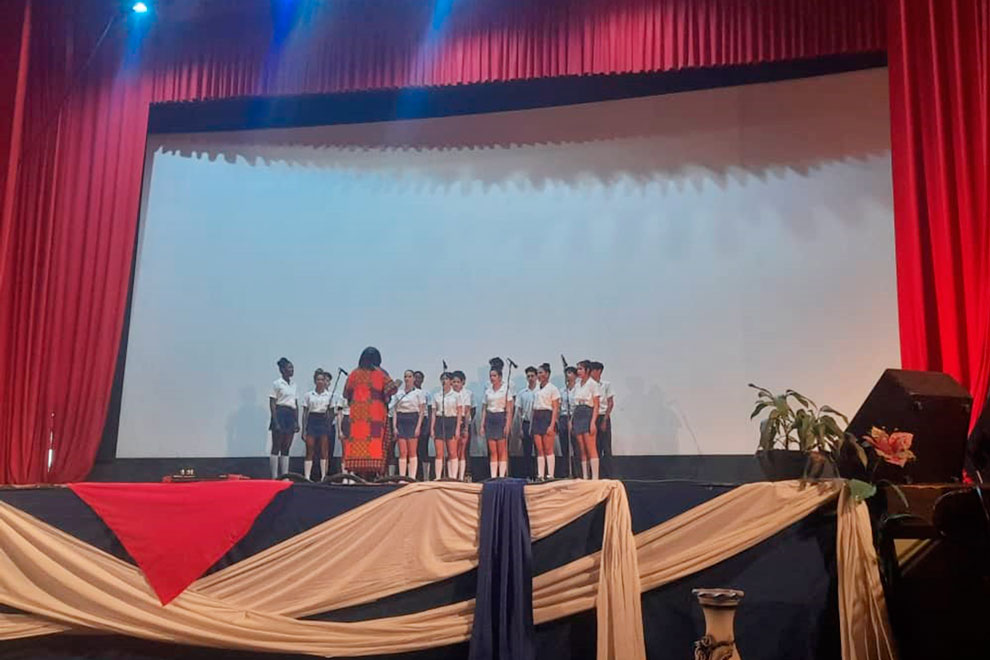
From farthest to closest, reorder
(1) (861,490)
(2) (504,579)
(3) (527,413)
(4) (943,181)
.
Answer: (3) (527,413)
(4) (943,181)
(2) (504,579)
(1) (861,490)

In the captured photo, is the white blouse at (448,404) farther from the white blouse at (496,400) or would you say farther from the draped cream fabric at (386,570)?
Result: the draped cream fabric at (386,570)

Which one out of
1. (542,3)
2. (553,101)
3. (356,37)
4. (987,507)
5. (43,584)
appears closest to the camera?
(987,507)

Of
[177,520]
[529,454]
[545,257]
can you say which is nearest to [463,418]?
[529,454]

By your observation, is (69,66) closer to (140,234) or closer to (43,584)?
(140,234)

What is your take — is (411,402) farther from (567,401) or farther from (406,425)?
(567,401)

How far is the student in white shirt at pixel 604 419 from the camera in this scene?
5922mm

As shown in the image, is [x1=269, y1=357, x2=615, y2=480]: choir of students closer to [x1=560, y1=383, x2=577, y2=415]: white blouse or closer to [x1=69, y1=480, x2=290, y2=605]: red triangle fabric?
[x1=560, y1=383, x2=577, y2=415]: white blouse

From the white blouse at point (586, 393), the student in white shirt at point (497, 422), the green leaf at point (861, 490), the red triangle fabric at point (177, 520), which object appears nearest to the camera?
the green leaf at point (861, 490)

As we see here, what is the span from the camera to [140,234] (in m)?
6.73

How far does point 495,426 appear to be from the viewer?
6102 mm

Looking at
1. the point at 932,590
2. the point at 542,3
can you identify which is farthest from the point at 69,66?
the point at 932,590

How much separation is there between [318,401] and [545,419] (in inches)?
66.7

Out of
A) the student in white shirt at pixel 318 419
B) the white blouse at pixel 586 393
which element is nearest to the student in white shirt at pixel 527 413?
the white blouse at pixel 586 393

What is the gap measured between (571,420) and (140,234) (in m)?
3.71
